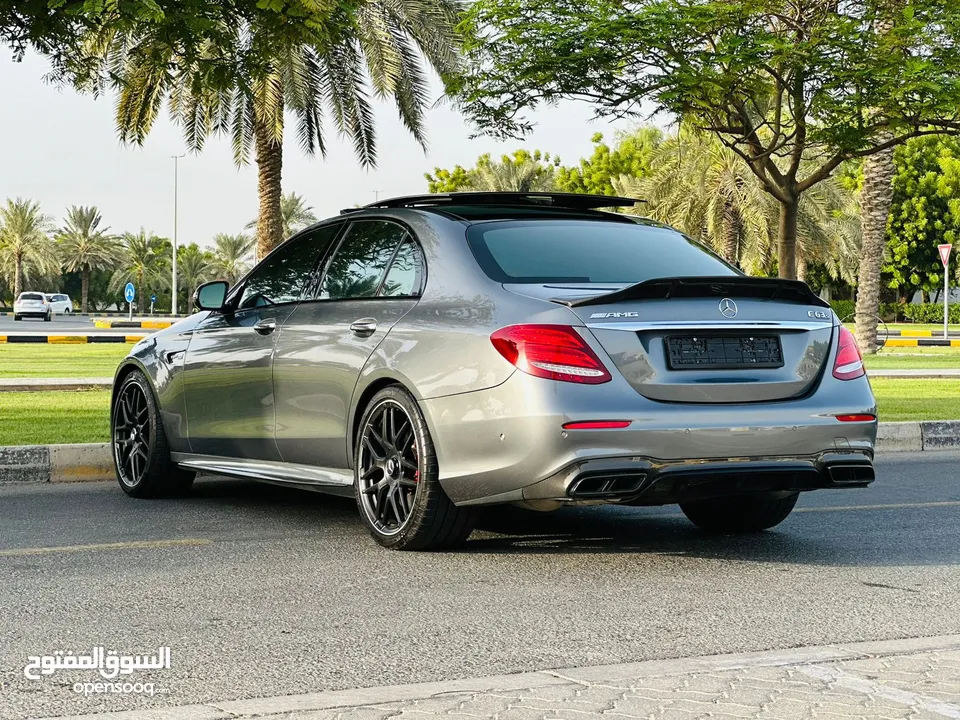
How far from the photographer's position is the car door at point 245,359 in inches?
288

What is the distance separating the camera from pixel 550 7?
1675 cm

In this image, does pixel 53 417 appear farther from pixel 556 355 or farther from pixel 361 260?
pixel 556 355

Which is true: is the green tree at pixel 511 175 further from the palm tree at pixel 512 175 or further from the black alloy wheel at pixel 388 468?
the black alloy wheel at pixel 388 468

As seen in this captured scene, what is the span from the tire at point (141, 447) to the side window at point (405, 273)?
229 cm

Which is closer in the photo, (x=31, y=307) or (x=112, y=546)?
(x=112, y=546)

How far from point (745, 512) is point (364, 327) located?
2205 mm

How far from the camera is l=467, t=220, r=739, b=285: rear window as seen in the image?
20.6 ft

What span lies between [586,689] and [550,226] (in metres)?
3.12

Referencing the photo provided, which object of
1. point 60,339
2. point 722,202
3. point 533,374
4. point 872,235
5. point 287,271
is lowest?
point 60,339

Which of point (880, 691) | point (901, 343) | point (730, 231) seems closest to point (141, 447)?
point (880, 691)

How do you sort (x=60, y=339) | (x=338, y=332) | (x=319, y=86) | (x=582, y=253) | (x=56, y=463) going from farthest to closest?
(x=60, y=339)
(x=319, y=86)
(x=56, y=463)
(x=338, y=332)
(x=582, y=253)

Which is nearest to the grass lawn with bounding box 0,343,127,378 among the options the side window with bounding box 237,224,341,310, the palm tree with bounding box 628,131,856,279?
the side window with bounding box 237,224,341,310

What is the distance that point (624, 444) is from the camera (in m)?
5.67

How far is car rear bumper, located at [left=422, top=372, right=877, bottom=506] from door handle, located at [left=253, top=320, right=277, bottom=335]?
1.55 metres
